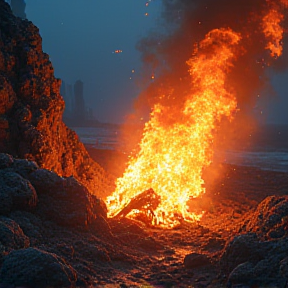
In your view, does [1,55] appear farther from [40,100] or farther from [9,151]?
[9,151]

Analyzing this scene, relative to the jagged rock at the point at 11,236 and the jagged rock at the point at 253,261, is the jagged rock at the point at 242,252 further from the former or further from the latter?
the jagged rock at the point at 11,236

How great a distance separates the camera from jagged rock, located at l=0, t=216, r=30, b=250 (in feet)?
20.7

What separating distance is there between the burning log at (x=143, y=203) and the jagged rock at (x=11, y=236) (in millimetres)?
4603

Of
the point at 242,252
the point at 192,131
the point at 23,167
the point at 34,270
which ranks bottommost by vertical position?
the point at 34,270

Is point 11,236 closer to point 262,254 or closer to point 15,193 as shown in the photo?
point 15,193

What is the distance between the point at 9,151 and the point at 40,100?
82.5 inches

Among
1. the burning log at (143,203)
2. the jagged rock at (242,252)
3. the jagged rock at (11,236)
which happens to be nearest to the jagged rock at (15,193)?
the jagged rock at (11,236)

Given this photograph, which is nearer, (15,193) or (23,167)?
(15,193)

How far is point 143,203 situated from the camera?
1142 cm

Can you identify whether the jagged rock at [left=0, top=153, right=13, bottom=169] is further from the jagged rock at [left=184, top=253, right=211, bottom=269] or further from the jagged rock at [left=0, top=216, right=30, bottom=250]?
the jagged rock at [left=184, top=253, right=211, bottom=269]

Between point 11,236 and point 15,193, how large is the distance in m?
1.46

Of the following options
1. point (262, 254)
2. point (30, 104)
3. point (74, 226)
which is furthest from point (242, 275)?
point (30, 104)

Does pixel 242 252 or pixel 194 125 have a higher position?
pixel 194 125

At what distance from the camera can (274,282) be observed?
5.53m
